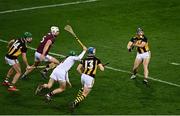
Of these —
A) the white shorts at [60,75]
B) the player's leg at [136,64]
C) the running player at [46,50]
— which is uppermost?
the running player at [46,50]

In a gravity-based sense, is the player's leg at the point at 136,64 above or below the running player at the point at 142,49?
below

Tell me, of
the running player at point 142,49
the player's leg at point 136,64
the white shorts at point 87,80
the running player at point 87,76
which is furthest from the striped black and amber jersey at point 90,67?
the player's leg at point 136,64

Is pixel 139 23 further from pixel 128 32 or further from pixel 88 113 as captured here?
pixel 88 113

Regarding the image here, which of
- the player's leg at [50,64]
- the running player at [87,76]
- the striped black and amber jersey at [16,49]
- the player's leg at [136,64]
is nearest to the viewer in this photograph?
the running player at [87,76]

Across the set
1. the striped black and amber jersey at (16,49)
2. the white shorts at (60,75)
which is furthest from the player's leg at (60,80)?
the striped black and amber jersey at (16,49)

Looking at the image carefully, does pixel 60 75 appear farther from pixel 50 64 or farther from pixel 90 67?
pixel 50 64

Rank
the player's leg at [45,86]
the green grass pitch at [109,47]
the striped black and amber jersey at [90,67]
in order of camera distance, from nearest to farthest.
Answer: the striped black and amber jersey at [90,67]
the green grass pitch at [109,47]
the player's leg at [45,86]

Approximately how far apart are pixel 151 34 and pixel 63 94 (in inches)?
437

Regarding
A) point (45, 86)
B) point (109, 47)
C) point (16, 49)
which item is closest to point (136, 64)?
point (45, 86)

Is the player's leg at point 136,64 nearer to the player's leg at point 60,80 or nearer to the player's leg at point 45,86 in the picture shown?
the player's leg at point 60,80

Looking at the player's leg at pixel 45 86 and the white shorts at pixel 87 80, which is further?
the player's leg at pixel 45 86

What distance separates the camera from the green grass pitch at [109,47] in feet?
65.8

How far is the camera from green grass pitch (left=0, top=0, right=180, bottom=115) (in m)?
20.0

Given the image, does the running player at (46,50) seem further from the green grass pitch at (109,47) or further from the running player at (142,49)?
the running player at (142,49)
